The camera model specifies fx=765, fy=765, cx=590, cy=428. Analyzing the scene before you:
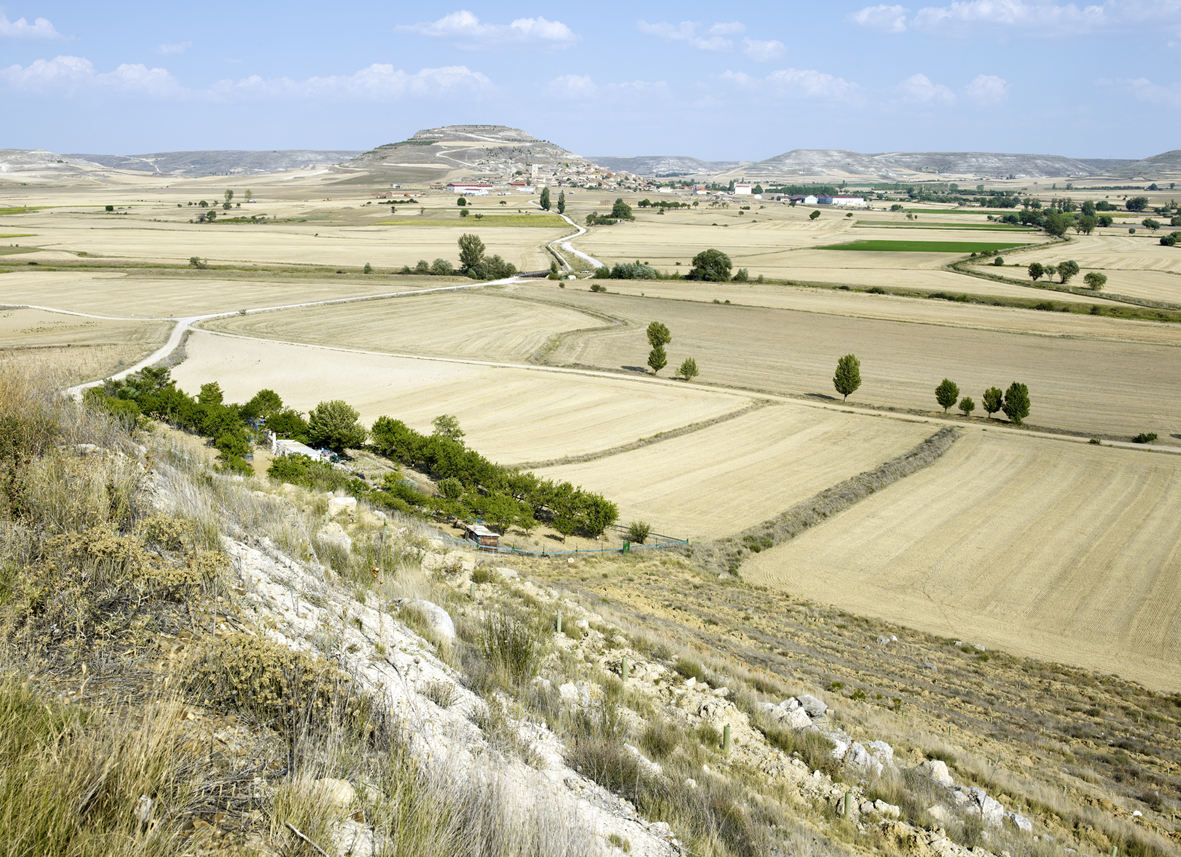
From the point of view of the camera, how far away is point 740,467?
34.8m

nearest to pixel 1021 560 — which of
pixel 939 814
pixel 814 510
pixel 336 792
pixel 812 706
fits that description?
pixel 814 510

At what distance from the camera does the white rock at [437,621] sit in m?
9.81

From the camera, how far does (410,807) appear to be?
519cm

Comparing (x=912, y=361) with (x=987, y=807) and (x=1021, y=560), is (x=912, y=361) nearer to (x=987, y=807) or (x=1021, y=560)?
(x=1021, y=560)

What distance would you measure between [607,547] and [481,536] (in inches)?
176

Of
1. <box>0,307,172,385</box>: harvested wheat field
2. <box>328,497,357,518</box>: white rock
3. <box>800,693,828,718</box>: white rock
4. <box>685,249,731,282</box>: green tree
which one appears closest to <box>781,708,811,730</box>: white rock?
<box>800,693,828,718</box>: white rock

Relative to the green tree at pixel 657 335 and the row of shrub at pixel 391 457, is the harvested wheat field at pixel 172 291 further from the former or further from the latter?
the green tree at pixel 657 335

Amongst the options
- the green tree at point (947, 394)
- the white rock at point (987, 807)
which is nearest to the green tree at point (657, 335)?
the green tree at point (947, 394)

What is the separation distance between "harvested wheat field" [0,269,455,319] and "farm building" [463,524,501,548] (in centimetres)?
5518

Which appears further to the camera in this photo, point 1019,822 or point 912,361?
point 912,361

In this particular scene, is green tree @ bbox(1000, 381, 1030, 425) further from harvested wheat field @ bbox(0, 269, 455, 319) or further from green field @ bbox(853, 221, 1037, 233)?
green field @ bbox(853, 221, 1037, 233)

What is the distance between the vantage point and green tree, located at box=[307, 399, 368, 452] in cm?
3362

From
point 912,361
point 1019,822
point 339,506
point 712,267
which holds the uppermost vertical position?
point 712,267

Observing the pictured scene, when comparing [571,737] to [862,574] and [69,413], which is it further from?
[862,574]
